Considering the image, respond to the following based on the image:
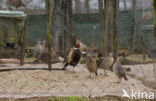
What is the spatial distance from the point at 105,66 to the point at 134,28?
459 cm

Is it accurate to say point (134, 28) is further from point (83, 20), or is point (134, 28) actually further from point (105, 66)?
point (105, 66)

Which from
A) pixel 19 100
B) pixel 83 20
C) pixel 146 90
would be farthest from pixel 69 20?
pixel 19 100

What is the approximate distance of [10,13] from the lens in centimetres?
672

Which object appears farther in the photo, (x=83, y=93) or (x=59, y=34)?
(x=59, y=34)

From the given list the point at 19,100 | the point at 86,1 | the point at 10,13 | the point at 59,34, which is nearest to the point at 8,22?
the point at 10,13

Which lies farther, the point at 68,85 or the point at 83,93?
the point at 68,85

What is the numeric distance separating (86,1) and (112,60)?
7.72 feet

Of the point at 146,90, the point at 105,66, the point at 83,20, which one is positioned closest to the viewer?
the point at 146,90

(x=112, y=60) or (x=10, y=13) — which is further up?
(x=10, y=13)

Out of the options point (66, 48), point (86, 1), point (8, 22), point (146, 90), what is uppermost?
point (86, 1)

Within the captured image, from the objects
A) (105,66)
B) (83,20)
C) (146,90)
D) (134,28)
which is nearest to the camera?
(146,90)

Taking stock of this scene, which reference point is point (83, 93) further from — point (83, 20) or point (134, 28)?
point (134, 28)

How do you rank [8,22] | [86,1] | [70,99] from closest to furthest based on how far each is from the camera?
[70,99], [8,22], [86,1]

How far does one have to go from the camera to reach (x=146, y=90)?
4.48 m
